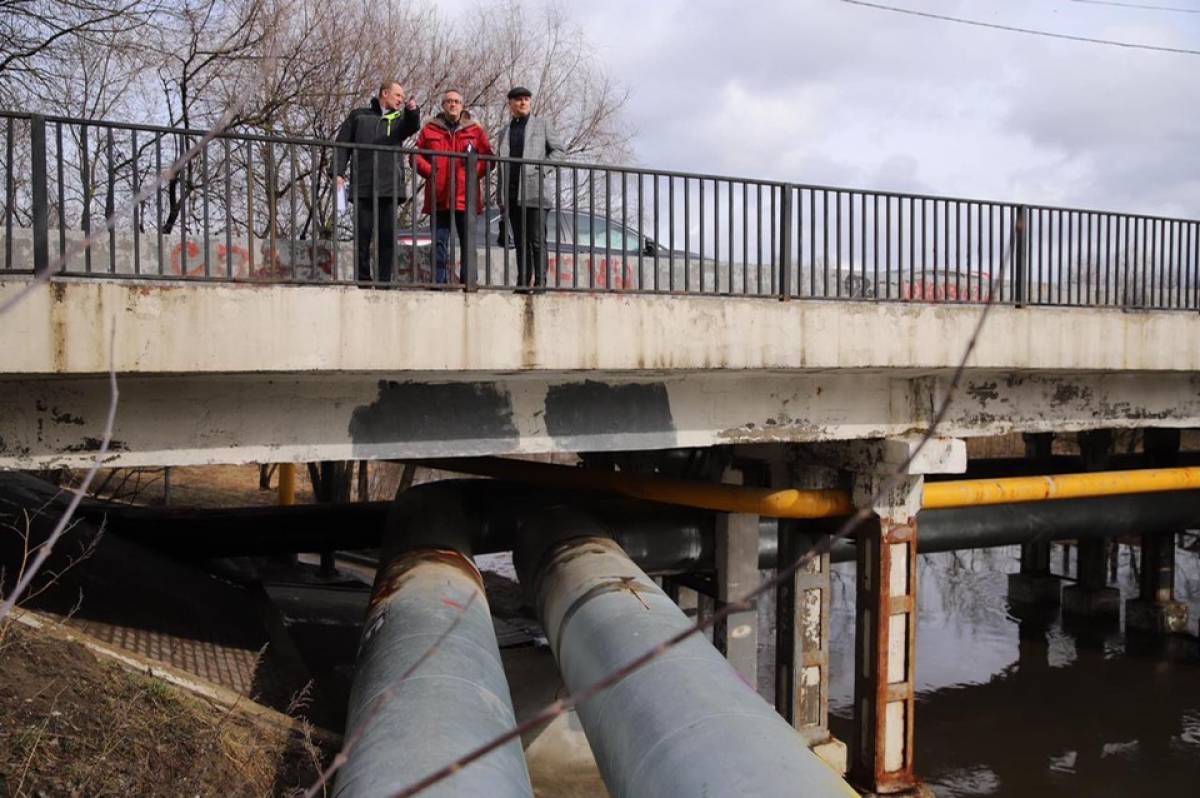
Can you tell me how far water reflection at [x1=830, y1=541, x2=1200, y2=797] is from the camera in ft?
36.5

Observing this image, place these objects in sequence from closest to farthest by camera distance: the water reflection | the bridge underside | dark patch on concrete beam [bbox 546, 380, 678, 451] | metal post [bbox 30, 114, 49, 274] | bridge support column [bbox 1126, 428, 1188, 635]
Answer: metal post [bbox 30, 114, 49, 274] < the bridge underside < dark patch on concrete beam [bbox 546, 380, 678, 451] < the water reflection < bridge support column [bbox 1126, 428, 1188, 635]

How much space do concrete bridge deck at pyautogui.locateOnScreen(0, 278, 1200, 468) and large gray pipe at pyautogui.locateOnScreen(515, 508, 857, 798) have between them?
1.16 meters

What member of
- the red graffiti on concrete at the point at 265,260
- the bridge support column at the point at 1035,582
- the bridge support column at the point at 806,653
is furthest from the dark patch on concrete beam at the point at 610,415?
the bridge support column at the point at 1035,582

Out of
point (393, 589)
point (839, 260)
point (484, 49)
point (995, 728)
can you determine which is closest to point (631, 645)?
point (393, 589)

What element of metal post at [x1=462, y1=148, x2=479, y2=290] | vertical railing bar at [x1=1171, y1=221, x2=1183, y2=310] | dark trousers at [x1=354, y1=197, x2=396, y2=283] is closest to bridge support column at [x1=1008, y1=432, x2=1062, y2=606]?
vertical railing bar at [x1=1171, y1=221, x2=1183, y2=310]

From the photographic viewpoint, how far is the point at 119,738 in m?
5.35

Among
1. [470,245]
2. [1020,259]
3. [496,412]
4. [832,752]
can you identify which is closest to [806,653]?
[832,752]

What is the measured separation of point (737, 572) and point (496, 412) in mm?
3351

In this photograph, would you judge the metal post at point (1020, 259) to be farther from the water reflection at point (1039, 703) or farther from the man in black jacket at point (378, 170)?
the water reflection at point (1039, 703)

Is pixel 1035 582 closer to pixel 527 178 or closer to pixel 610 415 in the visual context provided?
pixel 610 415

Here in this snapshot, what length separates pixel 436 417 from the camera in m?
6.37

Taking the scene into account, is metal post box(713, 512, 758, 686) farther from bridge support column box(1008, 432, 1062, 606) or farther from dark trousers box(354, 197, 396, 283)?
bridge support column box(1008, 432, 1062, 606)

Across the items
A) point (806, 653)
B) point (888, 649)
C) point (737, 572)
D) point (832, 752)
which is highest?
point (737, 572)

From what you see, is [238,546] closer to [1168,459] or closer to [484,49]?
[1168,459]
